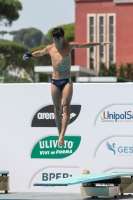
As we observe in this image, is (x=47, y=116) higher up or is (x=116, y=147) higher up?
(x=47, y=116)

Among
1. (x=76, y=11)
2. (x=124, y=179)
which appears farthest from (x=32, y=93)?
(x=76, y=11)

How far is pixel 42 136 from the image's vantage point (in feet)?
56.0

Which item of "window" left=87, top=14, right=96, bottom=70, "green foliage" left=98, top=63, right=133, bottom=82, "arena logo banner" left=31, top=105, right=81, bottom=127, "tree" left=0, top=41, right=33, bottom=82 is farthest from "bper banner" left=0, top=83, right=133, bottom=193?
"tree" left=0, top=41, right=33, bottom=82

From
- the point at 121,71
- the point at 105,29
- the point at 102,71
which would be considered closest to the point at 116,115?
the point at 102,71

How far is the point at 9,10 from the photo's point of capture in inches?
3196

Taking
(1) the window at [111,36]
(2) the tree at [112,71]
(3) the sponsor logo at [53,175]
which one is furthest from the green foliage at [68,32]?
(3) the sponsor logo at [53,175]

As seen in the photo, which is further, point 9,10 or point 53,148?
point 9,10

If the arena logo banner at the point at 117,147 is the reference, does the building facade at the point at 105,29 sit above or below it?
above

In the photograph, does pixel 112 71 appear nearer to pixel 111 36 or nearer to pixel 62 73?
pixel 111 36

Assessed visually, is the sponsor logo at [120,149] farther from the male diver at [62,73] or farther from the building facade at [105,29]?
the building facade at [105,29]

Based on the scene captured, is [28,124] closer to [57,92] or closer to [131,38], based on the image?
[57,92]

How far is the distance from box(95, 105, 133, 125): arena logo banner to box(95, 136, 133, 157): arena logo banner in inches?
16.6

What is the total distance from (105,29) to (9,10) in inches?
524

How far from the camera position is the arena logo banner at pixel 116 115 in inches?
647
